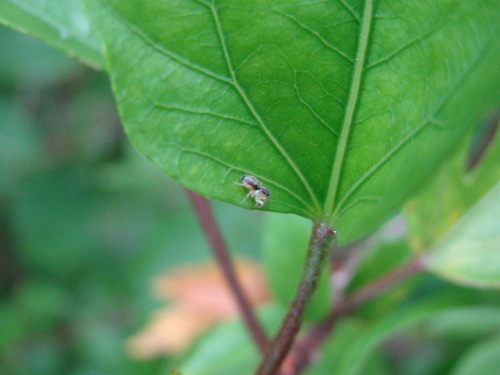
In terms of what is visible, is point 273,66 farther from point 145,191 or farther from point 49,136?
point 49,136

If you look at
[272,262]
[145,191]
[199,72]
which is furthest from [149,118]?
[145,191]

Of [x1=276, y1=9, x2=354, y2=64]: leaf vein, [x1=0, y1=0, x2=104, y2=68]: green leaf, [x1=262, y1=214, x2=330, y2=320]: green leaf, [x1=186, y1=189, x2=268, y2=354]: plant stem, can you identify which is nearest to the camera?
→ [x1=276, y1=9, x2=354, y2=64]: leaf vein

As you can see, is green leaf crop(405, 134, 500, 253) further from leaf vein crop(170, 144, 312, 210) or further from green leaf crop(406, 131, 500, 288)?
leaf vein crop(170, 144, 312, 210)

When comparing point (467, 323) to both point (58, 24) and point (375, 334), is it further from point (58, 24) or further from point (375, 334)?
point (58, 24)

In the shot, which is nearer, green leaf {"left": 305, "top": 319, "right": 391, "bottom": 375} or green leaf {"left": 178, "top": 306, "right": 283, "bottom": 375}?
green leaf {"left": 305, "top": 319, "right": 391, "bottom": 375}

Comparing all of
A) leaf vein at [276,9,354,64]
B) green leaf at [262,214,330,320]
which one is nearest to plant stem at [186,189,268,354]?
green leaf at [262,214,330,320]

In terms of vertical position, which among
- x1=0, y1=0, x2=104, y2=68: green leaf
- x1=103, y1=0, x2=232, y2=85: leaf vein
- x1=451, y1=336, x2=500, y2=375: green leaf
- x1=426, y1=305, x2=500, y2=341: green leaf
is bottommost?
x1=451, y1=336, x2=500, y2=375: green leaf

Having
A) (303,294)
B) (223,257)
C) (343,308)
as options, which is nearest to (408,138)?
(303,294)
